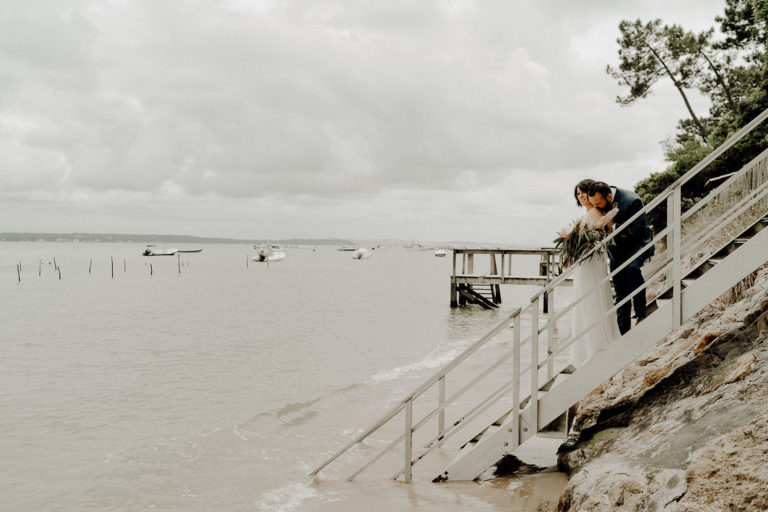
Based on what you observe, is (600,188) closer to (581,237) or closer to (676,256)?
(581,237)

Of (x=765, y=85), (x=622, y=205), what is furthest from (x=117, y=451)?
(x=765, y=85)

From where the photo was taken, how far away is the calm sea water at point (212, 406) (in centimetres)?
749

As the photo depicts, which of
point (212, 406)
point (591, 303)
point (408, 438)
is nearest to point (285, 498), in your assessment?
point (408, 438)

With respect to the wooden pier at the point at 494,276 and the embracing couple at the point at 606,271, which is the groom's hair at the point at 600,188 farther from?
the wooden pier at the point at 494,276

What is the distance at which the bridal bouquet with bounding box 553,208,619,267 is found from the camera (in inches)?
238

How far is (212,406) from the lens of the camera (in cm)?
1278

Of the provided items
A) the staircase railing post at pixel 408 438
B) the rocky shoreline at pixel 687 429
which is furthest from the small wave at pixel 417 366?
the rocky shoreline at pixel 687 429

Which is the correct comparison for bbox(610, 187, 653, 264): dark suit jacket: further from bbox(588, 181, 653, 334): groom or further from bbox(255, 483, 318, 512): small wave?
bbox(255, 483, 318, 512): small wave

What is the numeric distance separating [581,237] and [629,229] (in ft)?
1.78

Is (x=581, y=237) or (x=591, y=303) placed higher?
(x=581, y=237)

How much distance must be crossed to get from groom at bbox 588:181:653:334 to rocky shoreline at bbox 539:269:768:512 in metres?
0.62

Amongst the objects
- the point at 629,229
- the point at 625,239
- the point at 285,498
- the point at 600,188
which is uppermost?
the point at 600,188

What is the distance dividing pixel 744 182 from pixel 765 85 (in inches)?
439

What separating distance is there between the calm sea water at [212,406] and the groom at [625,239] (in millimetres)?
1960
